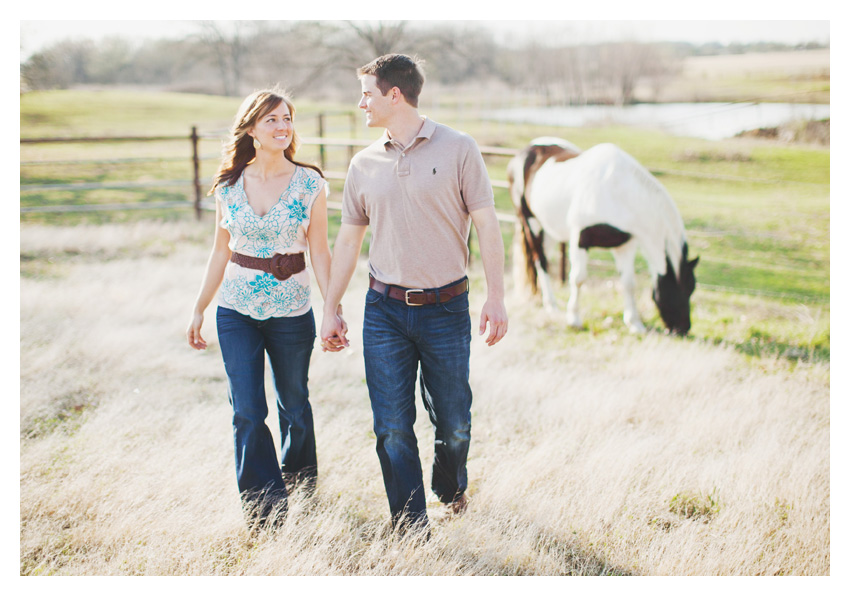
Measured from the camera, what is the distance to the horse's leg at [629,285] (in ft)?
17.0

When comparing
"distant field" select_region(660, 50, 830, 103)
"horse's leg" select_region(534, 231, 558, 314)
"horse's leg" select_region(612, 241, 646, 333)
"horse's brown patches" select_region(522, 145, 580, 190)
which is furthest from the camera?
"distant field" select_region(660, 50, 830, 103)

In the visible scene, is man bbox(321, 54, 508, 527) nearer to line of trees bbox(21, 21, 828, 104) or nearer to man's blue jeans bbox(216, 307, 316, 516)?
man's blue jeans bbox(216, 307, 316, 516)

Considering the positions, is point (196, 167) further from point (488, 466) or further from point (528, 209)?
point (488, 466)

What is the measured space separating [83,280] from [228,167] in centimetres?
453

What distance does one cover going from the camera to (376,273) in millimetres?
2287

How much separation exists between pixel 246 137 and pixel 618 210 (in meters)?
3.43

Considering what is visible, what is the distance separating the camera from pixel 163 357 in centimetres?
434

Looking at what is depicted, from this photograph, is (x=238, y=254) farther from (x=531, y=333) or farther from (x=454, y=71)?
(x=454, y=71)

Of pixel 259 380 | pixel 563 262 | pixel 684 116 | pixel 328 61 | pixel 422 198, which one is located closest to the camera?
pixel 422 198

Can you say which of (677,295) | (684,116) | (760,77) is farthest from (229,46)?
(677,295)

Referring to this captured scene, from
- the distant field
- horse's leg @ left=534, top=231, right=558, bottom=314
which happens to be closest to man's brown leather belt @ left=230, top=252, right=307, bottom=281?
horse's leg @ left=534, top=231, right=558, bottom=314

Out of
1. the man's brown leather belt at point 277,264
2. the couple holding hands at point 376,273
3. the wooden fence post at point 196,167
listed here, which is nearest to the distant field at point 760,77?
the wooden fence post at point 196,167

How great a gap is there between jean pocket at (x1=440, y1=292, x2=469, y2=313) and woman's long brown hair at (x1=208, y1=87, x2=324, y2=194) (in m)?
0.75

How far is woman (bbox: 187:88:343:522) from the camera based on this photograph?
2.33 metres
